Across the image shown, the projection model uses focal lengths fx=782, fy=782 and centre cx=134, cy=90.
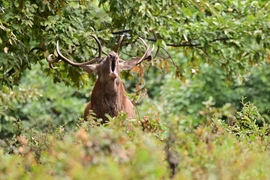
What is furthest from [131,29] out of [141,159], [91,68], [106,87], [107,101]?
[141,159]

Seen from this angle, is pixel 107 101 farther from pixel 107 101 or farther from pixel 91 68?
pixel 91 68

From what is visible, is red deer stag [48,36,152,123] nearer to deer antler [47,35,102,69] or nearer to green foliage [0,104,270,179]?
deer antler [47,35,102,69]

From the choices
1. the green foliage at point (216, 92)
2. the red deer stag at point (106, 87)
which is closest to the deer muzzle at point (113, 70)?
the red deer stag at point (106, 87)

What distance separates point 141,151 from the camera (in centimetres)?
363

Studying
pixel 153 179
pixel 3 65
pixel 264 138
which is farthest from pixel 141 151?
pixel 3 65

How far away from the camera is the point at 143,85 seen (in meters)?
11.9

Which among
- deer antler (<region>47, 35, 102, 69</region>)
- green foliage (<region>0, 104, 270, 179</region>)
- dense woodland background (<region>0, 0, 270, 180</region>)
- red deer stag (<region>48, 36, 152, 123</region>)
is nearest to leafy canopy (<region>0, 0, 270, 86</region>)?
dense woodland background (<region>0, 0, 270, 180</region>)

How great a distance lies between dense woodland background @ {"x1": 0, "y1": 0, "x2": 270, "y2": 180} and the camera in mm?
4082

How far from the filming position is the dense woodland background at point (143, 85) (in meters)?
4.08

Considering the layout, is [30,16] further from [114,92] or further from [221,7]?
[221,7]

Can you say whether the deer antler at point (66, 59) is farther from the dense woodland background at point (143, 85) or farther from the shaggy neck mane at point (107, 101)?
the shaggy neck mane at point (107, 101)

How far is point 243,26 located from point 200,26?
2.25 ft

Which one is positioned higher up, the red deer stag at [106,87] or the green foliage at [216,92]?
the red deer stag at [106,87]

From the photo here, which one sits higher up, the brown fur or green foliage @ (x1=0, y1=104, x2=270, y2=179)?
green foliage @ (x1=0, y1=104, x2=270, y2=179)
